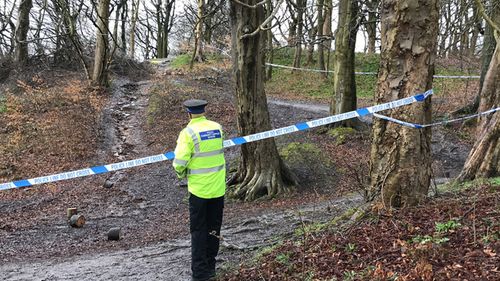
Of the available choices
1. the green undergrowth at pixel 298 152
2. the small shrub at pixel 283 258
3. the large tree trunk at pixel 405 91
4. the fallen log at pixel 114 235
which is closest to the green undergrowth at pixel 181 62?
the green undergrowth at pixel 298 152

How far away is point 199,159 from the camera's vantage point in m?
4.80

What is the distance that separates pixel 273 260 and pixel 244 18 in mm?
5874

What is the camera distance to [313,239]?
187 inches

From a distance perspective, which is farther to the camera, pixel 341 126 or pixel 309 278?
pixel 341 126

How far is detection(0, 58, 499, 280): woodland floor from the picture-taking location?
3.96m

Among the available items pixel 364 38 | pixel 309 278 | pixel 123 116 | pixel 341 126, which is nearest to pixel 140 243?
pixel 309 278

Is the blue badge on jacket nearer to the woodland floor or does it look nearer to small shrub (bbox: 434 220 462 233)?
the woodland floor

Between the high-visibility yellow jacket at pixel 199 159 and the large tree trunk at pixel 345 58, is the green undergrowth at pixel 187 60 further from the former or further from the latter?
the high-visibility yellow jacket at pixel 199 159

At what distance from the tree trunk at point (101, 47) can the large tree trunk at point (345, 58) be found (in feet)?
32.6

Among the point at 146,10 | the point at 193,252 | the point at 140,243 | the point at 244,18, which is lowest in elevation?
the point at 140,243

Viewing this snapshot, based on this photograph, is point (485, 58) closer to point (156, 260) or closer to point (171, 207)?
point (171, 207)

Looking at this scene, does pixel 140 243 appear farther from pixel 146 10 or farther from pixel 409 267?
pixel 146 10

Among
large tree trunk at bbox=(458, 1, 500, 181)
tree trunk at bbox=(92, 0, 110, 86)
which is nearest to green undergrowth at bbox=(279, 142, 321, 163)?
large tree trunk at bbox=(458, 1, 500, 181)

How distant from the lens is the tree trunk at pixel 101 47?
1862 centimetres
